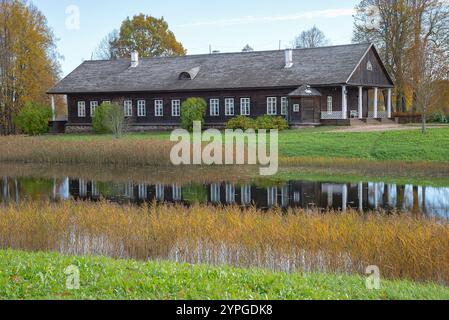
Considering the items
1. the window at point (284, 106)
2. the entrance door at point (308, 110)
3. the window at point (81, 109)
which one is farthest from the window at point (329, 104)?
the window at point (81, 109)

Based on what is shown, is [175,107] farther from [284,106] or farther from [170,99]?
[284,106]

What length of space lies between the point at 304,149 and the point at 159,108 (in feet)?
57.1

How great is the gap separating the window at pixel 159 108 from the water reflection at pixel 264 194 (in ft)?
65.9

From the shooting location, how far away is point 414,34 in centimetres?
4478

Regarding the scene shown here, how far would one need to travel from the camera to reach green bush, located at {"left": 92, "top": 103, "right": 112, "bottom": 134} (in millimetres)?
40500

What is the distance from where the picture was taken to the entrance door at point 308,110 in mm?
37625

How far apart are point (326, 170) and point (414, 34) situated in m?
23.7

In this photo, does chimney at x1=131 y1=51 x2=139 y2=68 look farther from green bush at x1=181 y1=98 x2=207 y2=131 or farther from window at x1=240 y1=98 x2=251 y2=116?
window at x1=240 y1=98 x2=251 y2=116

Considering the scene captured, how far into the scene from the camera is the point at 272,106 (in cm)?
3966

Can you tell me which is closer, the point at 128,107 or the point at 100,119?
the point at 100,119

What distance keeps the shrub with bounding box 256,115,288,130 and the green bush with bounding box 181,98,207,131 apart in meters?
4.53

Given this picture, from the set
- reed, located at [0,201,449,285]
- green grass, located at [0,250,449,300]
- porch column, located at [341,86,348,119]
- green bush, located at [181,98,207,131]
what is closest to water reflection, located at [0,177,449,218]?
reed, located at [0,201,449,285]

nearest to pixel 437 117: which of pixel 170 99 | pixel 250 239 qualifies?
pixel 170 99

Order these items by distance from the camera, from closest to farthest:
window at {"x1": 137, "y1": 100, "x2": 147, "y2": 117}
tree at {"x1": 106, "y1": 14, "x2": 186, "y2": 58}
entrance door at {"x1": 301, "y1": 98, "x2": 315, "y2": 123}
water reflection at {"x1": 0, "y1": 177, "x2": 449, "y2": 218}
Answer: water reflection at {"x1": 0, "y1": 177, "x2": 449, "y2": 218}, entrance door at {"x1": 301, "y1": 98, "x2": 315, "y2": 123}, window at {"x1": 137, "y1": 100, "x2": 147, "y2": 117}, tree at {"x1": 106, "y1": 14, "x2": 186, "y2": 58}
